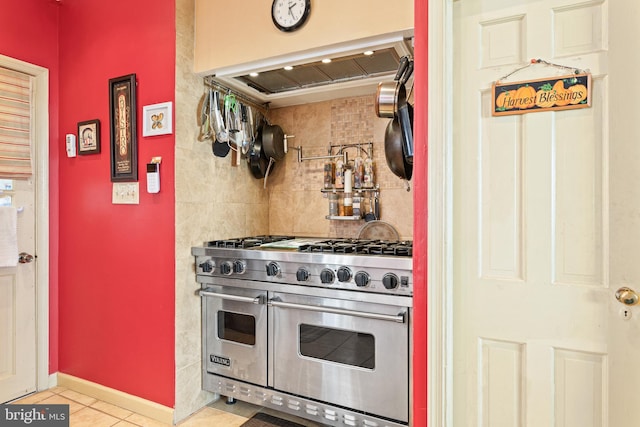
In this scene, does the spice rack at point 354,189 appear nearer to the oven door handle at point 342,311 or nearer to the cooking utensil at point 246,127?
the cooking utensil at point 246,127

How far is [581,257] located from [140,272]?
7.56ft

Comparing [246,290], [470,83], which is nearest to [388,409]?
[246,290]

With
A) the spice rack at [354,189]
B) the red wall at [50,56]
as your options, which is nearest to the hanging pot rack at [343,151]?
the spice rack at [354,189]

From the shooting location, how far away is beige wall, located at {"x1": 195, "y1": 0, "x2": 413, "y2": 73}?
67.2 inches

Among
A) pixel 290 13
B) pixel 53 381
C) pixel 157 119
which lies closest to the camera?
pixel 290 13

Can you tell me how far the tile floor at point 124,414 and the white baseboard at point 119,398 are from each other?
25mm

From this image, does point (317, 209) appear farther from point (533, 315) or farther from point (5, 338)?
point (5, 338)

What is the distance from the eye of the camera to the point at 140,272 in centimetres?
222

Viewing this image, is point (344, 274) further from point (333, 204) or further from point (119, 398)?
point (119, 398)

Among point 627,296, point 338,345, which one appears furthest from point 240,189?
point 627,296

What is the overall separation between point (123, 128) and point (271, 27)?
1.15 meters

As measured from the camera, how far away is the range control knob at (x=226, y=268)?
2141 millimetres

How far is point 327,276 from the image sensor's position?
6.11 feet

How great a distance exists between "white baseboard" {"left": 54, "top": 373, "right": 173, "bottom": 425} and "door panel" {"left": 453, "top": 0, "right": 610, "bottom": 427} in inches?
66.7
